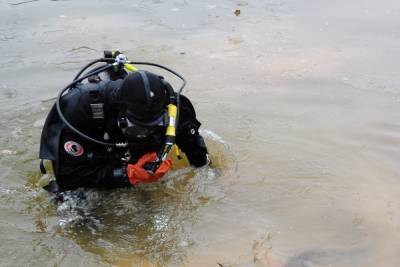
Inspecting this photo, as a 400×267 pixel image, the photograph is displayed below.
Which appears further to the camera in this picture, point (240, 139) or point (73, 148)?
point (240, 139)

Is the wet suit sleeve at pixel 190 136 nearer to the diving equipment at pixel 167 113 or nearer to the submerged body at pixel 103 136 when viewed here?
the submerged body at pixel 103 136

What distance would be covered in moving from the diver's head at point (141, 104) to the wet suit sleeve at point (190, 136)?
538 millimetres

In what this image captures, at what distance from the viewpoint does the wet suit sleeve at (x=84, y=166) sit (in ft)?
10.6

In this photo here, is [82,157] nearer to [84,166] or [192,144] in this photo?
[84,166]

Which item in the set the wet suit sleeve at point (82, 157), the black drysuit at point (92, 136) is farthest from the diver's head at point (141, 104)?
the wet suit sleeve at point (82, 157)

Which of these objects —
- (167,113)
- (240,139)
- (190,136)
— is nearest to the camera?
(167,113)

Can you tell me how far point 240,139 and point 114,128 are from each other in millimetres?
1562

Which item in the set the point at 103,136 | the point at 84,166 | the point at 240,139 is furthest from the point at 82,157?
the point at 240,139

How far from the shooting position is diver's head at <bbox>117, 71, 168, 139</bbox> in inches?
108

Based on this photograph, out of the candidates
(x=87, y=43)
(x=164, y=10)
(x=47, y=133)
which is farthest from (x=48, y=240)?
(x=164, y=10)

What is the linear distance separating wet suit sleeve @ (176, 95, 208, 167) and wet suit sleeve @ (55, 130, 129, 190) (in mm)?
488

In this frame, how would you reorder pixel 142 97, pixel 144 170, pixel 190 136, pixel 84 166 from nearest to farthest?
pixel 142 97
pixel 144 170
pixel 84 166
pixel 190 136

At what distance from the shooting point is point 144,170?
126 inches

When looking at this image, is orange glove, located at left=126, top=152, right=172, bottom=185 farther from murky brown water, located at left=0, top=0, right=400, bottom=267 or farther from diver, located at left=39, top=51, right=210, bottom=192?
murky brown water, located at left=0, top=0, right=400, bottom=267
